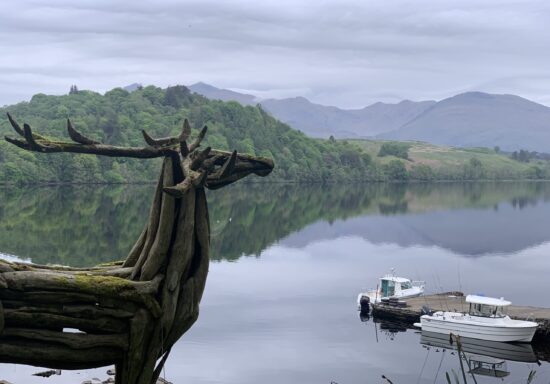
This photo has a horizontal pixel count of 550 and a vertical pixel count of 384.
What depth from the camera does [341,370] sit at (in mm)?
42469

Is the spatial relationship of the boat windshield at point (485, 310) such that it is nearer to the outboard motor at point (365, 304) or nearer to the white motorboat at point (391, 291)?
the outboard motor at point (365, 304)

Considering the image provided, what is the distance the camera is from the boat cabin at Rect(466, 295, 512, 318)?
166 feet

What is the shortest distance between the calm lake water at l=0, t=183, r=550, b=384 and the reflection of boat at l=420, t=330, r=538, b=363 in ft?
1.35

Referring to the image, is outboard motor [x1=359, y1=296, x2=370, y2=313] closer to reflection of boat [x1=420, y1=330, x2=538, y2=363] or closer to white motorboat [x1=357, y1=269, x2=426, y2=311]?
white motorboat [x1=357, y1=269, x2=426, y2=311]

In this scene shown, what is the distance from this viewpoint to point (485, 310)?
2041 inches

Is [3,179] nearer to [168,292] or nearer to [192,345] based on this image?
[192,345]

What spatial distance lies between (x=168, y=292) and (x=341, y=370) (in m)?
28.4

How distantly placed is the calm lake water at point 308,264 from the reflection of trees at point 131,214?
0.30m

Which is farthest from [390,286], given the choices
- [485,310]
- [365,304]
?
[485,310]

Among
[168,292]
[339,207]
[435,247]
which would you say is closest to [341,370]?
[168,292]

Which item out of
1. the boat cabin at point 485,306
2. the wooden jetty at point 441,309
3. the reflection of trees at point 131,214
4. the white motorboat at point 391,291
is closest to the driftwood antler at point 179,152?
the reflection of trees at point 131,214

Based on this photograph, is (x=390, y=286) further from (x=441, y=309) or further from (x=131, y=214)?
(x=131, y=214)

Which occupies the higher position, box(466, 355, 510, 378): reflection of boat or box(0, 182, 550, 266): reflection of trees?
box(0, 182, 550, 266): reflection of trees

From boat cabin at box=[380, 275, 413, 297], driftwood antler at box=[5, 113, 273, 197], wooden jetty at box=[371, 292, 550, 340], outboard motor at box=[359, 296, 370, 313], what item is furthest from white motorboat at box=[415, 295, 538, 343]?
driftwood antler at box=[5, 113, 273, 197]
